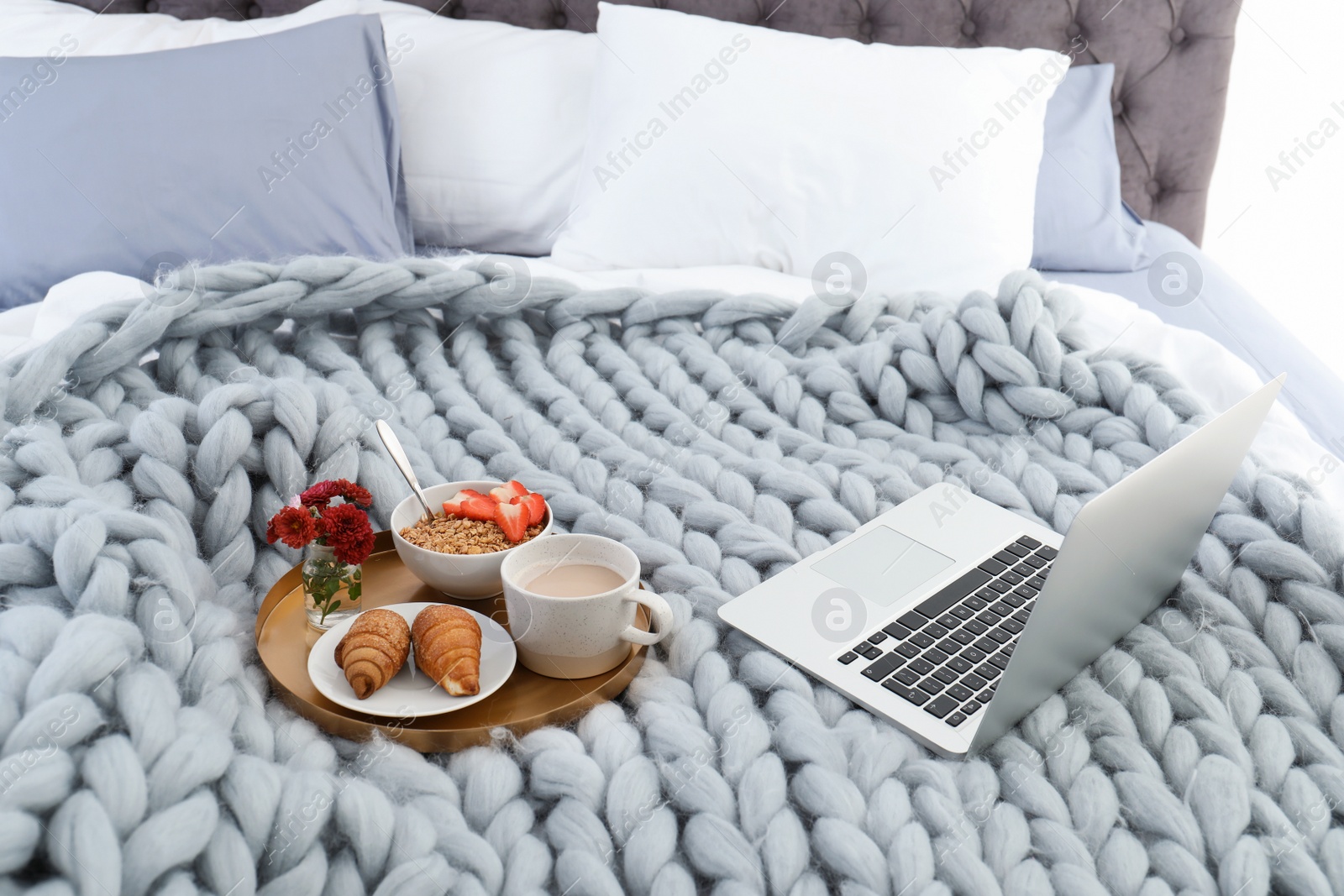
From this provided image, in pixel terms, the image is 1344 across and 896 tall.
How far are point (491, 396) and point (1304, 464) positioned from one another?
802mm

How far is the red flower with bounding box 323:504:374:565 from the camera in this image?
624mm

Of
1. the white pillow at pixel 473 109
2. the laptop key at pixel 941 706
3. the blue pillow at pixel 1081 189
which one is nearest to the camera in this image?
the laptop key at pixel 941 706

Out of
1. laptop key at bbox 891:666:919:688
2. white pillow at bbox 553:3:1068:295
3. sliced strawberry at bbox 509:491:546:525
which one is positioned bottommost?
sliced strawberry at bbox 509:491:546:525

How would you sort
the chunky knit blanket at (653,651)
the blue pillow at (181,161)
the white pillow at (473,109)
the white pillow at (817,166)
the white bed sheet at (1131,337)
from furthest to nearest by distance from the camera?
1. the white pillow at (473,109)
2. the white pillow at (817,166)
3. the blue pillow at (181,161)
4. the white bed sheet at (1131,337)
5. the chunky knit blanket at (653,651)

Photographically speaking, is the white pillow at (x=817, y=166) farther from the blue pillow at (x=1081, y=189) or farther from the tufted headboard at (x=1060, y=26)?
the tufted headboard at (x=1060, y=26)

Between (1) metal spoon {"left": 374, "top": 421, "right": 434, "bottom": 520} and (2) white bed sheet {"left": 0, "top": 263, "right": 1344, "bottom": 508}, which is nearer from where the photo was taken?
(1) metal spoon {"left": 374, "top": 421, "right": 434, "bottom": 520}

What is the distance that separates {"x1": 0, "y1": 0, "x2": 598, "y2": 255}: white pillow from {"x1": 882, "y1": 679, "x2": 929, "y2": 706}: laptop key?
3.84 ft

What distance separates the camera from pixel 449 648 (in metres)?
0.58

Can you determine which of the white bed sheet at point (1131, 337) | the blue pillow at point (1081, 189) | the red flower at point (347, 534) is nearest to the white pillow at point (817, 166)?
the white bed sheet at point (1131, 337)

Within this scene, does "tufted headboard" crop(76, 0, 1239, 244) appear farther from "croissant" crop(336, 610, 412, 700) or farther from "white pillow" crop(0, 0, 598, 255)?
"croissant" crop(336, 610, 412, 700)

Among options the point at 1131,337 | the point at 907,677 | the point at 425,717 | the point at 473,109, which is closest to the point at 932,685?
the point at 907,677

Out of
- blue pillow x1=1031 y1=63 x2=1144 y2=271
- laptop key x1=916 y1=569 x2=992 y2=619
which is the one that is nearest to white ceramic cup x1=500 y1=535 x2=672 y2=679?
laptop key x1=916 y1=569 x2=992 y2=619

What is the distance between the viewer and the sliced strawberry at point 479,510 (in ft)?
2.32

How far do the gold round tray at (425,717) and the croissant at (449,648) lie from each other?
2cm
